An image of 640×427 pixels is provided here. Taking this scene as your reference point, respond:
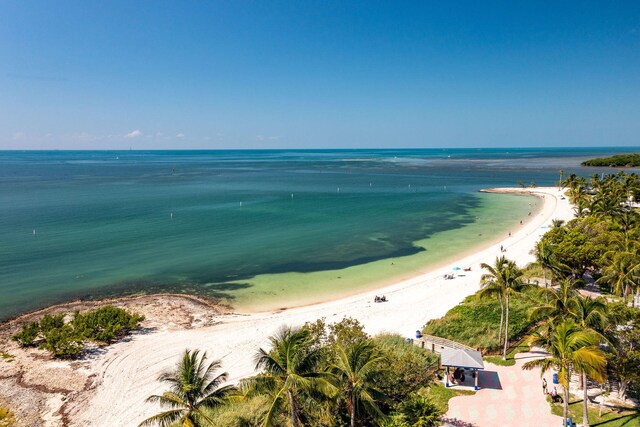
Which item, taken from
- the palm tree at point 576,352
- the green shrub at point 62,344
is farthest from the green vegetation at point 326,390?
the green shrub at point 62,344

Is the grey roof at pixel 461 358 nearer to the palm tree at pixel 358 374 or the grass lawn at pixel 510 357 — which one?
the grass lawn at pixel 510 357

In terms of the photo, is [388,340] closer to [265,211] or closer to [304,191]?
[265,211]

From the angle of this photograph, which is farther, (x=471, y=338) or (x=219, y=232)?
(x=219, y=232)

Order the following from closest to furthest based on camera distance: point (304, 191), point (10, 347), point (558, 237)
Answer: point (10, 347)
point (558, 237)
point (304, 191)

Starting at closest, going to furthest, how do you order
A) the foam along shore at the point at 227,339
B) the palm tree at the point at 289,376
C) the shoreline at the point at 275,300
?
the palm tree at the point at 289,376 → the foam along shore at the point at 227,339 → the shoreline at the point at 275,300

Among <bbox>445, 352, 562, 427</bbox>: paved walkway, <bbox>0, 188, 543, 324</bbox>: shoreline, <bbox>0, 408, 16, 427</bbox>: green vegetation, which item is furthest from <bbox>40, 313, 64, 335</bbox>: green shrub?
<bbox>445, 352, 562, 427</bbox>: paved walkway

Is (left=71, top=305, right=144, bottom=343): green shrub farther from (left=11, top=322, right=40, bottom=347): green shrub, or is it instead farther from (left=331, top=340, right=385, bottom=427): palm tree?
Result: (left=331, top=340, right=385, bottom=427): palm tree

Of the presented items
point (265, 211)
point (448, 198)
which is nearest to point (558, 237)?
point (265, 211)
